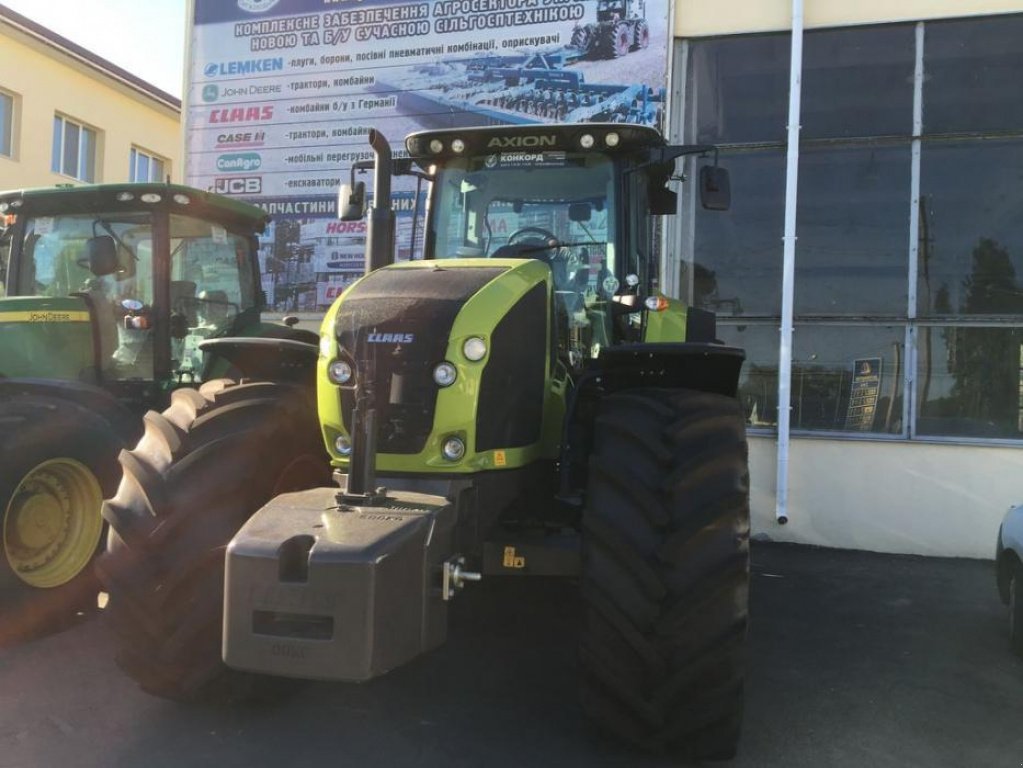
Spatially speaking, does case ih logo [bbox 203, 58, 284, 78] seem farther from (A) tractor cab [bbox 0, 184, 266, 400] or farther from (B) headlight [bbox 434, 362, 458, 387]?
(B) headlight [bbox 434, 362, 458, 387]

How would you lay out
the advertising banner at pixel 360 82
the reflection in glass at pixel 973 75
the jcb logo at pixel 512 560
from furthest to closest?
the advertising banner at pixel 360 82 → the reflection in glass at pixel 973 75 → the jcb logo at pixel 512 560

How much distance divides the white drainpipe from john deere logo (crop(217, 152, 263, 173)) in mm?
5462

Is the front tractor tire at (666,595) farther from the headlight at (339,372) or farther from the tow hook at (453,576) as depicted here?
the headlight at (339,372)

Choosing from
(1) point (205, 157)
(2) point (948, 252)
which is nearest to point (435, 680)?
(2) point (948, 252)

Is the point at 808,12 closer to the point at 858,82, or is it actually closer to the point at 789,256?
the point at 858,82

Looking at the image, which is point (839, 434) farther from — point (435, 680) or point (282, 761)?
point (282, 761)

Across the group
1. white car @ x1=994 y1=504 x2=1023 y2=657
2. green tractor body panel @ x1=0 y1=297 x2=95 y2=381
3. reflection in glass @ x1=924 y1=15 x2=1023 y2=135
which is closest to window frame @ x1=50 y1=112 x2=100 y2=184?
green tractor body panel @ x1=0 y1=297 x2=95 y2=381

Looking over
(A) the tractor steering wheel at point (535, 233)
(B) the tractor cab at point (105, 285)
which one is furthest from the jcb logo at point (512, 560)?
(B) the tractor cab at point (105, 285)

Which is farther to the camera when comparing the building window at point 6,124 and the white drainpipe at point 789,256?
the building window at point 6,124

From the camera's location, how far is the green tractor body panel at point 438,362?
116 inches

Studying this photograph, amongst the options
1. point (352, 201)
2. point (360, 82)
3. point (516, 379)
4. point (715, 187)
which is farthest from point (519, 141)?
point (360, 82)

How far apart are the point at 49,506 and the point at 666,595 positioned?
11.5ft

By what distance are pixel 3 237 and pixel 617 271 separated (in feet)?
14.6

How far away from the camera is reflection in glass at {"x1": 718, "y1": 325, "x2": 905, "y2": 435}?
7.36 meters
